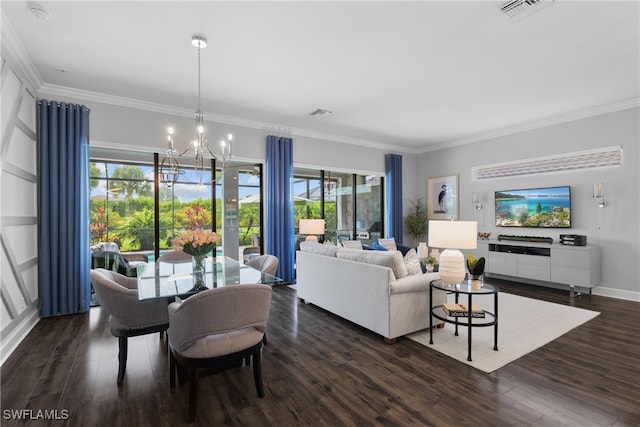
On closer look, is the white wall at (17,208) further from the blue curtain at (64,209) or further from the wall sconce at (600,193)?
the wall sconce at (600,193)

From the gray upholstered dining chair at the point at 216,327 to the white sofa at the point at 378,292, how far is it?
143cm

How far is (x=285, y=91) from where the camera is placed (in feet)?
14.3

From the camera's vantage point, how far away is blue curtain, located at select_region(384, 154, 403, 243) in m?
7.54

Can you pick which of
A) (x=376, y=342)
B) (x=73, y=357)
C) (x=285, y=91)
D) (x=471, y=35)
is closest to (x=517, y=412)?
(x=376, y=342)

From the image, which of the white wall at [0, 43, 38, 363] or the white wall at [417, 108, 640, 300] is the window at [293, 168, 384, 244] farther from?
the white wall at [0, 43, 38, 363]

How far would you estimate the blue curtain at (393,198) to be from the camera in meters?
7.54

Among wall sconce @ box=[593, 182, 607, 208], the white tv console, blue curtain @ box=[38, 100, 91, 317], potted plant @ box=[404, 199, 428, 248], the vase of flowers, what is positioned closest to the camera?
the vase of flowers

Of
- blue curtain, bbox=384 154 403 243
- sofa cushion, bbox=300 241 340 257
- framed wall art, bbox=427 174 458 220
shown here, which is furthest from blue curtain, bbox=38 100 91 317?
framed wall art, bbox=427 174 458 220

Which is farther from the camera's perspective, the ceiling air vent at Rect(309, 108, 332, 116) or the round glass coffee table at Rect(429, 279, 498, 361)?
the ceiling air vent at Rect(309, 108, 332, 116)

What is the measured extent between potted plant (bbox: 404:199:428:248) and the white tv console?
1.54 metres

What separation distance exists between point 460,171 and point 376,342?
514 cm

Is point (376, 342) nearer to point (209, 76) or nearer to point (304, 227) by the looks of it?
point (304, 227)

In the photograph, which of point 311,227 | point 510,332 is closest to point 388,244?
point 311,227

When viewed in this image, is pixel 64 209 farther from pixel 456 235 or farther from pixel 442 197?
pixel 442 197
